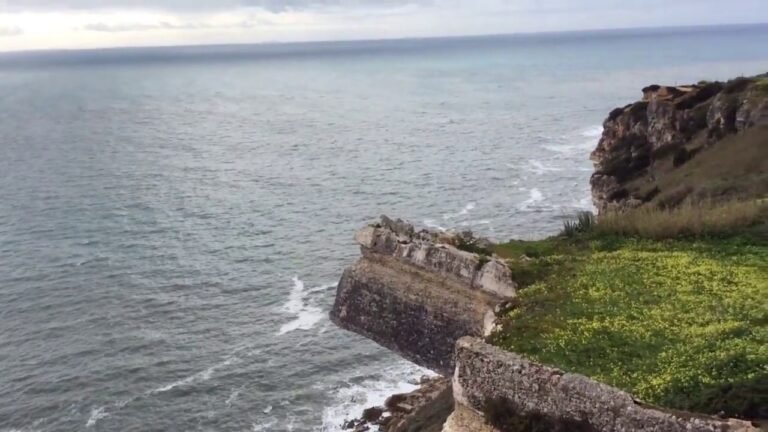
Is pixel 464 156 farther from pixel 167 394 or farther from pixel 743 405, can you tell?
pixel 743 405

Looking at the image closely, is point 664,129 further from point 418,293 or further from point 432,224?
point 418,293

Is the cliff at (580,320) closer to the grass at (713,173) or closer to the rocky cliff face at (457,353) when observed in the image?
the rocky cliff face at (457,353)

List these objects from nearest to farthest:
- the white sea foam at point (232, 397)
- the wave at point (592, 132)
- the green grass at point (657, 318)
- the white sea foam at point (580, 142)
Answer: the green grass at point (657, 318)
the white sea foam at point (232, 397)
the white sea foam at point (580, 142)
the wave at point (592, 132)

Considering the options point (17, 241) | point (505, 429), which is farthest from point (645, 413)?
point (17, 241)

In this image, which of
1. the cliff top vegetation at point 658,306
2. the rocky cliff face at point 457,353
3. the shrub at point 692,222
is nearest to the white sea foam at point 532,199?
the rocky cliff face at point 457,353

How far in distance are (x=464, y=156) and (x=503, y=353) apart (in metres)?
68.6

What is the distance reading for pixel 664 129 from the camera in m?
58.5

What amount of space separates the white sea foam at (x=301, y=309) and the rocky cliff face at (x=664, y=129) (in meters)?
19.3

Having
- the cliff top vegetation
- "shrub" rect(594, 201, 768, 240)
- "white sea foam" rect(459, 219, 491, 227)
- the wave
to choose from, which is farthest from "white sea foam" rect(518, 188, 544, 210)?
"shrub" rect(594, 201, 768, 240)

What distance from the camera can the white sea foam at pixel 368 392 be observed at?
3297 centimetres

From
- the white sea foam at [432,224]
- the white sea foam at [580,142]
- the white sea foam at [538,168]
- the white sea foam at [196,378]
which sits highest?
the white sea foam at [580,142]

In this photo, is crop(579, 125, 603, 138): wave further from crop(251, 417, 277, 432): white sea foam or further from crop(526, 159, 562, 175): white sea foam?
crop(251, 417, 277, 432): white sea foam

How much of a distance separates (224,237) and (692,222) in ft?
127

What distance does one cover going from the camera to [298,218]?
201 ft
